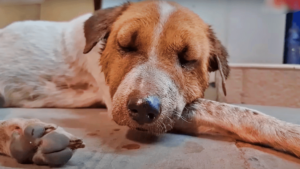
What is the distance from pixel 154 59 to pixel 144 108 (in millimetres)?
339

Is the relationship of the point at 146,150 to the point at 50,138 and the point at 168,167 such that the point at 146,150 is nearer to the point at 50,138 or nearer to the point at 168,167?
the point at 168,167

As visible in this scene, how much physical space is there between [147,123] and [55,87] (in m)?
1.12

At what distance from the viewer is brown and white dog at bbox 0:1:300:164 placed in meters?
1.26

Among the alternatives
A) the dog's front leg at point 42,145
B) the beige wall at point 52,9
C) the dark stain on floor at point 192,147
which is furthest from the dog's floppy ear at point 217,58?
the beige wall at point 52,9

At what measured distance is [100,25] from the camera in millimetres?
1758

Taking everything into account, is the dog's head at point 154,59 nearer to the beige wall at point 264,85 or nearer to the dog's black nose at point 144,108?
the dog's black nose at point 144,108

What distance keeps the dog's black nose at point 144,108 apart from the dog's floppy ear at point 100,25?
2.07 feet

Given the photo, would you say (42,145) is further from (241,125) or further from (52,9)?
(52,9)

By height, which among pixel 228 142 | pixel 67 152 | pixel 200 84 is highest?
pixel 200 84

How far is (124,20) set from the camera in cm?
165

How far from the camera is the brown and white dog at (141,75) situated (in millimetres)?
1261

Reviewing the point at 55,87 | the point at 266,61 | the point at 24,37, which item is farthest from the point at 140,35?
the point at 266,61

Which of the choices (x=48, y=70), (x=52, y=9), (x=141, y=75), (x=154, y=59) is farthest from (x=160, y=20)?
(x=52, y=9)

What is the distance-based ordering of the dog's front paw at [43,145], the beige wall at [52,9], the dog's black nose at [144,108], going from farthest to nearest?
the beige wall at [52,9], the dog's black nose at [144,108], the dog's front paw at [43,145]
